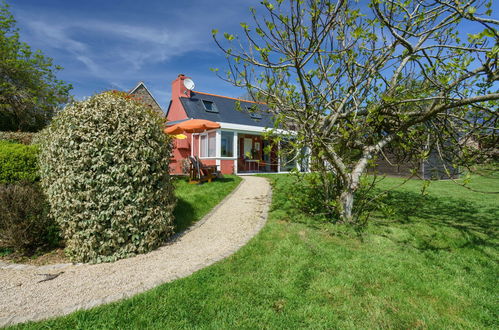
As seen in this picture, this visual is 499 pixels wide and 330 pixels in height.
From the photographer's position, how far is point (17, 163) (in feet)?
19.4

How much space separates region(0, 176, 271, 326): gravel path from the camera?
9.82 feet

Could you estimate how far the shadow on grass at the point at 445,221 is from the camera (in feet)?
16.7

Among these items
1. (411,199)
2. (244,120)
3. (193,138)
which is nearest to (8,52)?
(193,138)

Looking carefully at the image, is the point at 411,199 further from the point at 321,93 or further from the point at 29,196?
the point at 29,196

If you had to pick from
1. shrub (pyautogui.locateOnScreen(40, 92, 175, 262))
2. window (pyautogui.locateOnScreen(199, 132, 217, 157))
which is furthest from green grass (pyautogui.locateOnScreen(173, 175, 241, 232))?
window (pyautogui.locateOnScreen(199, 132, 217, 157))

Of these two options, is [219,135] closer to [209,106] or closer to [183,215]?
[209,106]

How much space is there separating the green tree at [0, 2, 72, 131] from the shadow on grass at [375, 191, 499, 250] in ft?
71.4

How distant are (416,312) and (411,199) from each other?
7.30 m

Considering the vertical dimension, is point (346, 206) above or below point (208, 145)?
below

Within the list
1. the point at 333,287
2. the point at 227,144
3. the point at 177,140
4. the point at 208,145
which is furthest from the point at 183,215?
the point at 177,140

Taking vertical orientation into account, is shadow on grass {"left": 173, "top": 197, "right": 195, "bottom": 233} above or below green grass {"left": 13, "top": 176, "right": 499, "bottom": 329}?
above

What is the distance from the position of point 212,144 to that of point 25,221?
38.5 feet

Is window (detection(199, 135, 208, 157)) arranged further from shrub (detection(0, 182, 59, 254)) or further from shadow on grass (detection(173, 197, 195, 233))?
shrub (detection(0, 182, 59, 254))

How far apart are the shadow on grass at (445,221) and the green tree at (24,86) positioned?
2177 cm
